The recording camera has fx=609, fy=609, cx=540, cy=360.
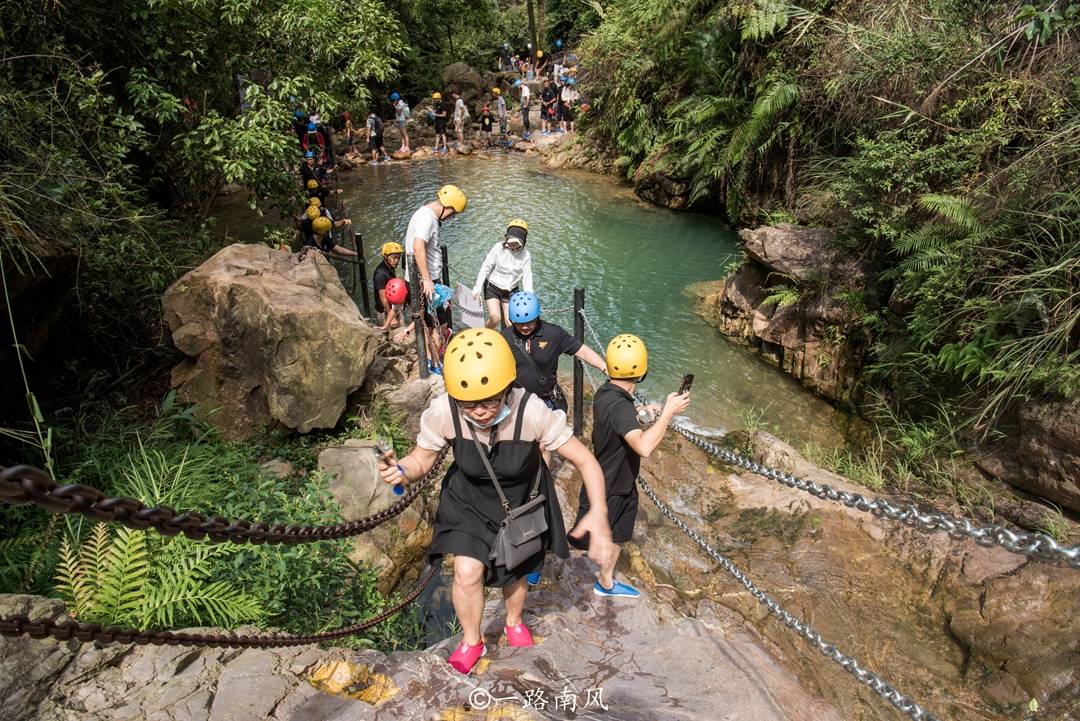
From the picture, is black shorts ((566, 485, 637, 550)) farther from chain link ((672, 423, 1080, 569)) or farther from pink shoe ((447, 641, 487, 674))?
chain link ((672, 423, 1080, 569))

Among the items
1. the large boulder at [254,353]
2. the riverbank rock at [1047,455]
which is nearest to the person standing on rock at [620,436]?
the large boulder at [254,353]

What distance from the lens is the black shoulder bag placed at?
9.80 ft

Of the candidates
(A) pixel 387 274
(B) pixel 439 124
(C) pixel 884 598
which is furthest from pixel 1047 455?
(B) pixel 439 124

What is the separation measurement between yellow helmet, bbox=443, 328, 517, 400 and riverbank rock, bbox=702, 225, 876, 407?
6804 millimetres

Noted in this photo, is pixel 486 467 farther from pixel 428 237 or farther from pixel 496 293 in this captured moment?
pixel 496 293

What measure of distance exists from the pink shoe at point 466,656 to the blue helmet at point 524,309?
2468mm

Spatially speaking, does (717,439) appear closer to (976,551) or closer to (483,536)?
(976,551)

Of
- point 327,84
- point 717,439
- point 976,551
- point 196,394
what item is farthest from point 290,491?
point 327,84

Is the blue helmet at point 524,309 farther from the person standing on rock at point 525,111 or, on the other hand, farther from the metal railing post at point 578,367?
the person standing on rock at point 525,111

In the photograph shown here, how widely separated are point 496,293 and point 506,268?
0.37 m

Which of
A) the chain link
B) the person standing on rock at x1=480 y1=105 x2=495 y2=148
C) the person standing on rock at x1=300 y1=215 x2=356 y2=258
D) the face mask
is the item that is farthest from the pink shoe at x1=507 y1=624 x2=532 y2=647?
the person standing on rock at x1=480 y1=105 x2=495 y2=148

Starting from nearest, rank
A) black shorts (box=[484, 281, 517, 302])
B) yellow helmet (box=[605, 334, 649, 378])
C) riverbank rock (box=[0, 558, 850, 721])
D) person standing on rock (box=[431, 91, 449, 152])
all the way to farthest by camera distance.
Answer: riverbank rock (box=[0, 558, 850, 721])
yellow helmet (box=[605, 334, 649, 378])
black shorts (box=[484, 281, 517, 302])
person standing on rock (box=[431, 91, 449, 152])

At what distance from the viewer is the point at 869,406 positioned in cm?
773

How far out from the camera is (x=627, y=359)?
12.2 feet
